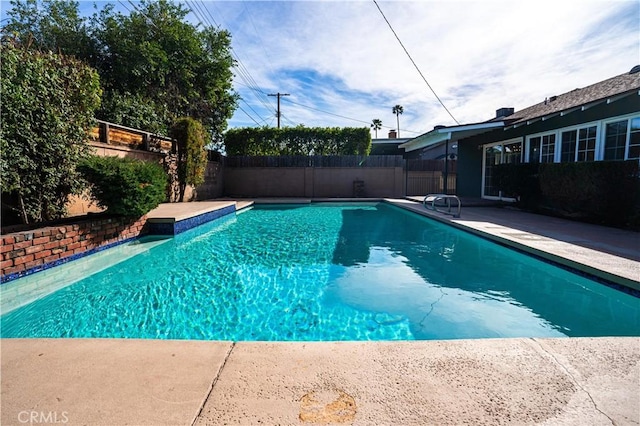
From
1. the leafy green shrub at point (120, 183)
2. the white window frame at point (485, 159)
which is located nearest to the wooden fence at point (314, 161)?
the white window frame at point (485, 159)

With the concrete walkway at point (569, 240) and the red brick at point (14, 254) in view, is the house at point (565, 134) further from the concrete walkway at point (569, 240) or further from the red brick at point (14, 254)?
the red brick at point (14, 254)

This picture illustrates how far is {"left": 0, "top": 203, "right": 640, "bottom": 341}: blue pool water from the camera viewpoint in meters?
3.31

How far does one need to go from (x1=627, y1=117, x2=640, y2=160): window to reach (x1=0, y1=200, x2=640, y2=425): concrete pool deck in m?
7.38

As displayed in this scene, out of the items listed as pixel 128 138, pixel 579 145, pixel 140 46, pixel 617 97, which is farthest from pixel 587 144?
pixel 140 46

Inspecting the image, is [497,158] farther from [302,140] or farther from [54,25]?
[54,25]

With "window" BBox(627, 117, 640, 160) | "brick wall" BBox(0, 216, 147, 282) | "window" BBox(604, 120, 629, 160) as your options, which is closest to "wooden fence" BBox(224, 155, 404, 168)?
"window" BBox(604, 120, 629, 160)

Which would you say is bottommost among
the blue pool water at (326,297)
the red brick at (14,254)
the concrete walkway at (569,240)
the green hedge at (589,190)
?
the blue pool water at (326,297)

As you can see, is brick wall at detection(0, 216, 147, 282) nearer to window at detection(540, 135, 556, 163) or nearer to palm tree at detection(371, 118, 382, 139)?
window at detection(540, 135, 556, 163)

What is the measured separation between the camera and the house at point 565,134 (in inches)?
305

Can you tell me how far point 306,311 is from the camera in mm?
3797

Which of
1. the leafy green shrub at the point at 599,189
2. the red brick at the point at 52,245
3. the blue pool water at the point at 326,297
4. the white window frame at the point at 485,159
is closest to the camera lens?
the blue pool water at the point at 326,297

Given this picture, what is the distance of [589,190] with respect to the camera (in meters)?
7.52

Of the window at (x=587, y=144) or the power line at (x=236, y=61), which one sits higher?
the power line at (x=236, y=61)

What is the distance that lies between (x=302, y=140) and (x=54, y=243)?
14.2 meters
